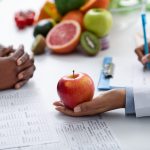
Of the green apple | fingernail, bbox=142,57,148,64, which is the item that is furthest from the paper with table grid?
the green apple

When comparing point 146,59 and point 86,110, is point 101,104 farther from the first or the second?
point 146,59

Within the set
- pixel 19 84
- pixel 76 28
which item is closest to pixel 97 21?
pixel 76 28

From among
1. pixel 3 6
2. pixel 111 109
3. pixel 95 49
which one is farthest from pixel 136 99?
pixel 3 6

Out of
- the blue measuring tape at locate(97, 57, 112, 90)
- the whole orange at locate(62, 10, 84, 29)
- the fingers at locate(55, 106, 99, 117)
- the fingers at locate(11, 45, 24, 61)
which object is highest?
the whole orange at locate(62, 10, 84, 29)

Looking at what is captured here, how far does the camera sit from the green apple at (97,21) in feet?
4.52

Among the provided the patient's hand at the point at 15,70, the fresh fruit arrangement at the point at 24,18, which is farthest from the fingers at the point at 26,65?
the fresh fruit arrangement at the point at 24,18

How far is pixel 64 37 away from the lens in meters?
1.39

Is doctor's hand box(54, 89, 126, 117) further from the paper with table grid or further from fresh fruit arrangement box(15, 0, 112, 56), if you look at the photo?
fresh fruit arrangement box(15, 0, 112, 56)

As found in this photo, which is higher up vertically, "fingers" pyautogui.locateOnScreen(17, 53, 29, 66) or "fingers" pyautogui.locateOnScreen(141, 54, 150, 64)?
"fingers" pyautogui.locateOnScreen(17, 53, 29, 66)

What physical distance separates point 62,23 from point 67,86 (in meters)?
0.57

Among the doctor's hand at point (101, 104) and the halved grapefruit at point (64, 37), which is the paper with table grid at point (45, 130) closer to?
the doctor's hand at point (101, 104)

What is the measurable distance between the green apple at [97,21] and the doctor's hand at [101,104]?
491 mm

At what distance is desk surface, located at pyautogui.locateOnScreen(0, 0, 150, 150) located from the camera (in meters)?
0.85

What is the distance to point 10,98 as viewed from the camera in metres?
1.06
